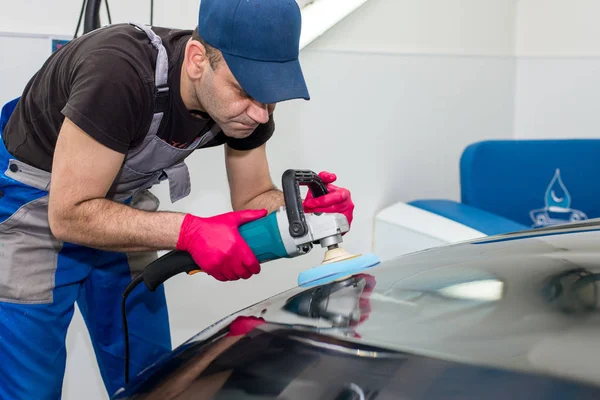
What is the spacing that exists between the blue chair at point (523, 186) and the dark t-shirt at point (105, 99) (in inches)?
56.3

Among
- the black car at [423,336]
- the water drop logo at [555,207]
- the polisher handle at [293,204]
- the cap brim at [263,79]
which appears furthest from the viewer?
the water drop logo at [555,207]

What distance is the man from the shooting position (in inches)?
52.9

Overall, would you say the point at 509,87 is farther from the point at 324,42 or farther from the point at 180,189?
the point at 180,189

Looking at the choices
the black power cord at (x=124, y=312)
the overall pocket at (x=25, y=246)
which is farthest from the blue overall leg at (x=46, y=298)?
the black power cord at (x=124, y=312)

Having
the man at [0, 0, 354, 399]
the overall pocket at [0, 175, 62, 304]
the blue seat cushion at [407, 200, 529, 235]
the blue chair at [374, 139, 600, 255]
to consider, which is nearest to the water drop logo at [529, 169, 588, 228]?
the blue chair at [374, 139, 600, 255]

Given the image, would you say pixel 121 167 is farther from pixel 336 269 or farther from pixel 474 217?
pixel 474 217

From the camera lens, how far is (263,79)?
1.38m

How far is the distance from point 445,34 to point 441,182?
0.70 m

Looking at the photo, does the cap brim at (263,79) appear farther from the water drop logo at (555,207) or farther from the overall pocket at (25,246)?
the water drop logo at (555,207)

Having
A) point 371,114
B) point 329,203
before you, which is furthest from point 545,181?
point 329,203

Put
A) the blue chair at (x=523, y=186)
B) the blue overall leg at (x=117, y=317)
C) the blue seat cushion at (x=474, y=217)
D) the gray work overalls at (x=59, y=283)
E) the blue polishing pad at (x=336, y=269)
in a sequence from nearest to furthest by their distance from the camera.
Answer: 1. the blue polishing pad at (x=336, y=269)
2. the gray work overalls at (x=59, y=283)
3. the blue overall leg at (x=117, y=317)
4. the blue seat cushion at (x=474, y=217)
5. the blue chair at (x=523, y=186)

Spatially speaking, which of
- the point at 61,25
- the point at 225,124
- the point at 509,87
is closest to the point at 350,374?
the point at 225,124

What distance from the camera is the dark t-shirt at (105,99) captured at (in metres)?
1.31

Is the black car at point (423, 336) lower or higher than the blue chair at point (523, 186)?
higher
